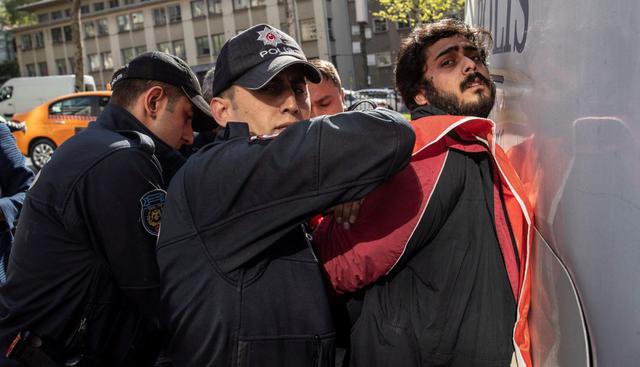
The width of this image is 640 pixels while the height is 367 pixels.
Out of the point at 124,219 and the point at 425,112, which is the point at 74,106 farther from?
the point at 425,112

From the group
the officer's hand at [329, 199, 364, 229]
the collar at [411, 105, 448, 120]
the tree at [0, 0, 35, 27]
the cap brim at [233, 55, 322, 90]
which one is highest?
the tree at [0, 0, 35, 27]

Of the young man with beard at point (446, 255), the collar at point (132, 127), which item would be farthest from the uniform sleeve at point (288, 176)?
the collar at point (132, 127)

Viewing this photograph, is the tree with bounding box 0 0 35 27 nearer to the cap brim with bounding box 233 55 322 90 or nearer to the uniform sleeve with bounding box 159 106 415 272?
the cap brim with bounding box 233 55 322 90

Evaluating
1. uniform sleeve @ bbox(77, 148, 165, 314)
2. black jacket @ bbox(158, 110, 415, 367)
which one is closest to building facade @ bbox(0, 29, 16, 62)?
uniform sleeve @ bbox(77, 148, 165, 314)

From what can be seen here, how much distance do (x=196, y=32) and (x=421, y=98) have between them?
4325cm

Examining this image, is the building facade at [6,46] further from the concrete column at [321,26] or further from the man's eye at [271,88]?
the man's eye at [271,88]

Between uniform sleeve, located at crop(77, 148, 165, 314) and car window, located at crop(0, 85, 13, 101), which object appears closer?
uniform sleeve, located at crop(77, 148, 165, 314)

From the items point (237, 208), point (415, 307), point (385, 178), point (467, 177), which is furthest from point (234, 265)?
point (467, 177)

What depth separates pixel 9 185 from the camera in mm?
3160

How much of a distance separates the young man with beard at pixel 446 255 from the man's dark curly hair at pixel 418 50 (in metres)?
0.48

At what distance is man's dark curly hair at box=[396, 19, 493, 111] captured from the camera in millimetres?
1939

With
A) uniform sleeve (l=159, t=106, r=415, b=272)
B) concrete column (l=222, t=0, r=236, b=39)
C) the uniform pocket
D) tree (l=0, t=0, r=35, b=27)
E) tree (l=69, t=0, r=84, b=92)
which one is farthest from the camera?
tree (l=0, t=0, r=35, b=27)

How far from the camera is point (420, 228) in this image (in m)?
1.46

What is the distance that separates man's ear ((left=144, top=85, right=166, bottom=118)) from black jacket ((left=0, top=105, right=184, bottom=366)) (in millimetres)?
291
